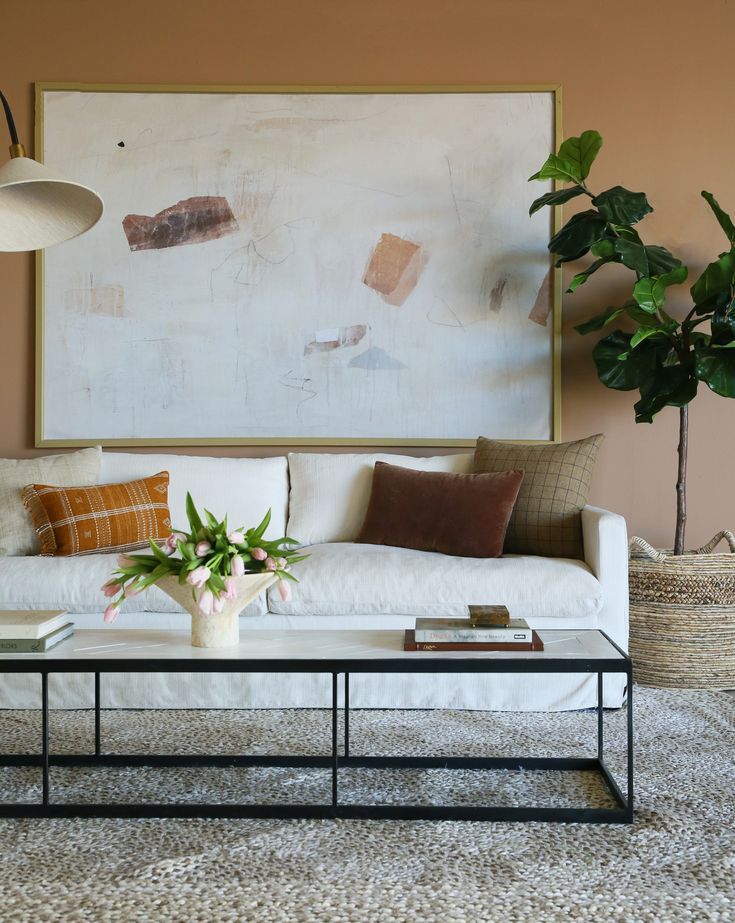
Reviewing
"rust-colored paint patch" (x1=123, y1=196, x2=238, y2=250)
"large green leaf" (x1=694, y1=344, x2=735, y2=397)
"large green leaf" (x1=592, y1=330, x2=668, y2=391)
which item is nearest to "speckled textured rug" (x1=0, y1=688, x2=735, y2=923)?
"large green leaf" (x1=694, y1=344, x2=735, y2=397)

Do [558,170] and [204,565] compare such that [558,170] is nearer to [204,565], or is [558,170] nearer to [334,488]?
[334,488]

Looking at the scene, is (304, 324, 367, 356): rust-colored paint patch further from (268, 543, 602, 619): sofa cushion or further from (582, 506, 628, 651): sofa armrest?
(582, 506, 628, 651): sofa armrest

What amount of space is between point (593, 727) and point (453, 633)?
899 mm

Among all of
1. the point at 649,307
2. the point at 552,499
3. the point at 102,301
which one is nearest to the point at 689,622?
the point at 552,499

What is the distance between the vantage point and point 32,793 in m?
2.06

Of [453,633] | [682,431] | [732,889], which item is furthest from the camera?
[682,431]

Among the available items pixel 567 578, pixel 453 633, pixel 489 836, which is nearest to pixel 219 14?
pixel 567 578

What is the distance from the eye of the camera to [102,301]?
384cm

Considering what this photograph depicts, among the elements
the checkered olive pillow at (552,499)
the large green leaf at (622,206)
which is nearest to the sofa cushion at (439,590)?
the checkered olive pillow at (552,499)

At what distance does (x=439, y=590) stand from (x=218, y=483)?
3.73ft

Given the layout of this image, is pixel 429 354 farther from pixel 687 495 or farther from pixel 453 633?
pixel 453 633

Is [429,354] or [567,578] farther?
[429,354]

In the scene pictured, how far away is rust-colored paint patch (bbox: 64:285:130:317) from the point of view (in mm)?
3830

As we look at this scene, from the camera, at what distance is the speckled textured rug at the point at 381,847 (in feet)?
5.08
